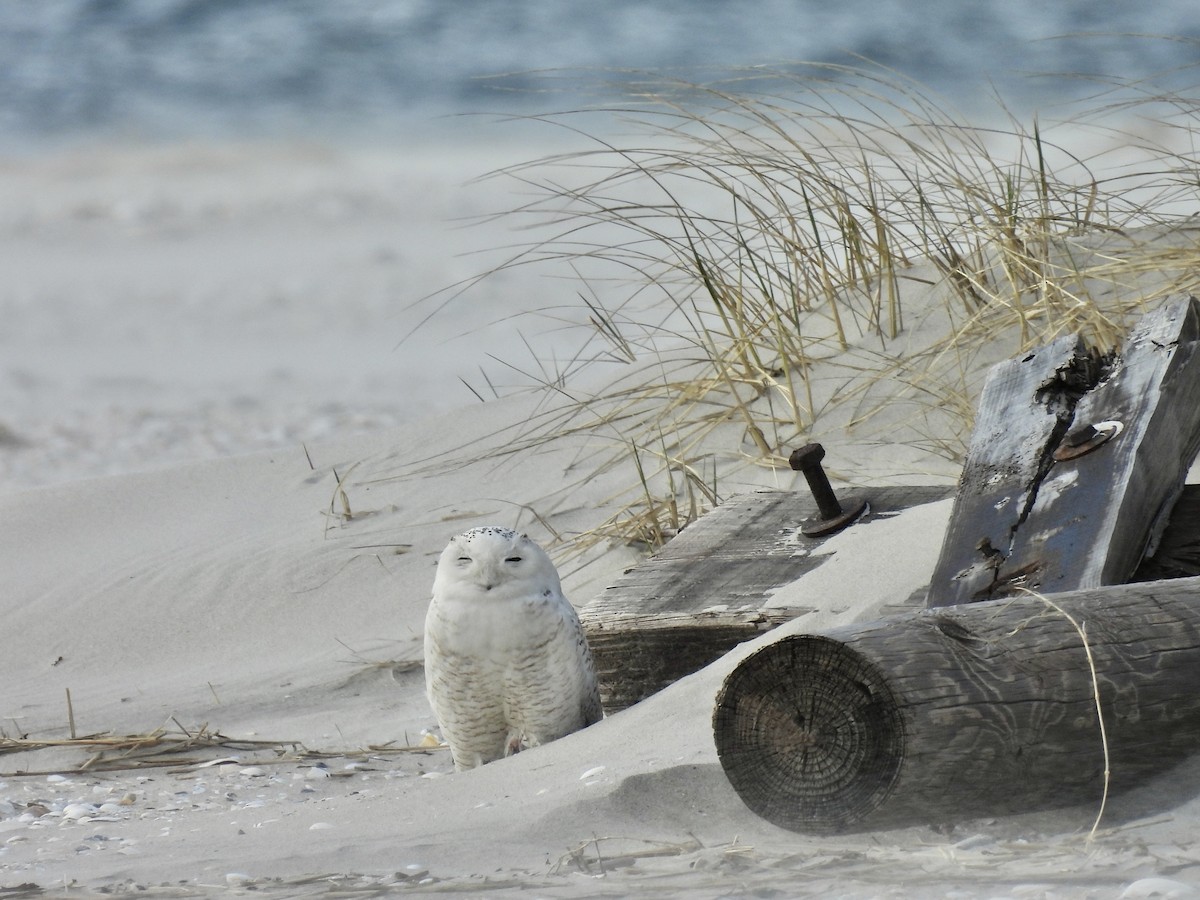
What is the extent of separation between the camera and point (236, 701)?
3625 mm

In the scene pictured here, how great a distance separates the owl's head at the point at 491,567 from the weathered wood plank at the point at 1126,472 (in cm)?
89

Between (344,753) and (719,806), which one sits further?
(344,753)

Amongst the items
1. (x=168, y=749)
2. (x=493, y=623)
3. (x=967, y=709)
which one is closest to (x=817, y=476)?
(x=493, y=623)

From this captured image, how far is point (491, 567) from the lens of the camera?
261 centimetres

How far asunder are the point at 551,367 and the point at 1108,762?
7302 mm

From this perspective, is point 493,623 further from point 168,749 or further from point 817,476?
point 168,749

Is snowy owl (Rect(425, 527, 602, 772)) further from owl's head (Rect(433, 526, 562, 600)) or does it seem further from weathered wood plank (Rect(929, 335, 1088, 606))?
weathered wood plank (Rect(929, 335, 1088, 606))

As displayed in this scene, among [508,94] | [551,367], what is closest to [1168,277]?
[551,367]

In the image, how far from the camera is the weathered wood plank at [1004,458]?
2.47 metres

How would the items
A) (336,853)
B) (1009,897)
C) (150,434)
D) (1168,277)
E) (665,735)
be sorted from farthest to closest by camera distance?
1. (150,434)
2. (1168,277)
3. (665,735)
4. (336,853)
5. (1009,897)

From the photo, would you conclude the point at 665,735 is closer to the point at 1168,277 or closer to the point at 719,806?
the point at 719,806

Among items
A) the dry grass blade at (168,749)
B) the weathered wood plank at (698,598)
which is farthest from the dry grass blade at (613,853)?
the dry grass blade at (168,749)

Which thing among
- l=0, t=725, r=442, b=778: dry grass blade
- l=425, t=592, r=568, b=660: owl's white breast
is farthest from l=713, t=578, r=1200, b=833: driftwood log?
l=0, t=725, r=442, b=778: dry grass blade

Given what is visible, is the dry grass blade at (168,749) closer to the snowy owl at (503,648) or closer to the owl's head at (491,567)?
the snowy owl at (503,648)
